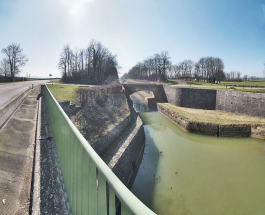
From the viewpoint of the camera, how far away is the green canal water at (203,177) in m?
7.75

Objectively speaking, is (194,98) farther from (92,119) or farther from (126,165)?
(126,165)

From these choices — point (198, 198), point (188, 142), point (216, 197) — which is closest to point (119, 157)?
point (198, 198)

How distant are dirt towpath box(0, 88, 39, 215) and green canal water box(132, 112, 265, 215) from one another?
18.7 ft

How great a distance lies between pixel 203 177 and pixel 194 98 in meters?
19.0

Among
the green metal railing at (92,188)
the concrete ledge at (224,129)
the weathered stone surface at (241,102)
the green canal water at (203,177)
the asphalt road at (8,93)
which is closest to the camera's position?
the green metal railing at (92,188)

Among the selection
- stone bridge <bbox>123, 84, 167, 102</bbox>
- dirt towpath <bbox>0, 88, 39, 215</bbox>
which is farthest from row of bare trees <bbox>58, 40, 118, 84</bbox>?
dirt towpath <bbox>0, 88, 39, 215</bbox>

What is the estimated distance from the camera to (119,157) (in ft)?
28.9

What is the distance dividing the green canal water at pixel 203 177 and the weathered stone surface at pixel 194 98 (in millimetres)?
10188

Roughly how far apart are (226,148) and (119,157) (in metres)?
9.59

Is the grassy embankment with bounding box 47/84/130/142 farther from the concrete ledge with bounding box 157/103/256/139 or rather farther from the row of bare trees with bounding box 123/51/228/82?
the row of bare trees with bounding box 123/51/228/82

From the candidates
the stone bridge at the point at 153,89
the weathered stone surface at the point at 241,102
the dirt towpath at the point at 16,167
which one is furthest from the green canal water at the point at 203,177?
the stone bridge at the point at 153,89

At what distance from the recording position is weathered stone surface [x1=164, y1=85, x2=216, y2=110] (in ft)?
83.6

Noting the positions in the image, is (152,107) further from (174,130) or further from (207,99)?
(174,130)

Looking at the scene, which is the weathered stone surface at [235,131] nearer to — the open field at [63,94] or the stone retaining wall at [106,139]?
the stone retaining wall at [106,139]
